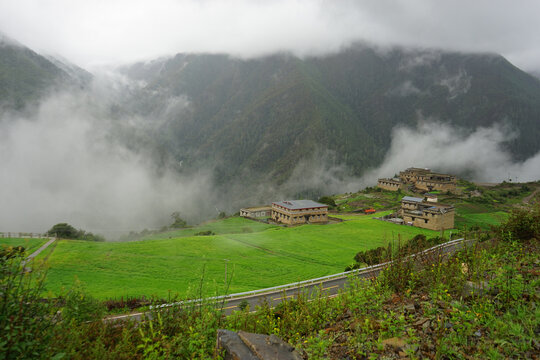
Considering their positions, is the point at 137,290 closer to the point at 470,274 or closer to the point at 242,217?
the point at 470,274

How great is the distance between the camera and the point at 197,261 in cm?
3575

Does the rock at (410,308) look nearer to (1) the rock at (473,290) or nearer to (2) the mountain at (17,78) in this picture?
(1) the rock at (473,290)

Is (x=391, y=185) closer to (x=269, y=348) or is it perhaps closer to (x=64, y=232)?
(x=64, y=232)

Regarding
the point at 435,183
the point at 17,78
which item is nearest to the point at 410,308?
the point at 435,183

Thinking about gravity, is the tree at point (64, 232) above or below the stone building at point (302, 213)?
below

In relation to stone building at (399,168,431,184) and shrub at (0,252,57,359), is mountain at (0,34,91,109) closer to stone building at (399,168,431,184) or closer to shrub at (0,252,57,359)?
stone building at (399,168,431,184)

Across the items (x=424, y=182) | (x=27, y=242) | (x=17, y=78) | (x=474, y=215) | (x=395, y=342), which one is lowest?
(x=27, y=242)

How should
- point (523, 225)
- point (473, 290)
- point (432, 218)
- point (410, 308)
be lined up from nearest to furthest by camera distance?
point (473, 290), point (410, 308), point (523, 225), point (432, 218)

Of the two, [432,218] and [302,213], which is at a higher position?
[302,213]

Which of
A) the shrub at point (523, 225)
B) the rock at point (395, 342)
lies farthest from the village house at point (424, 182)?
the rock at point (395, 342)

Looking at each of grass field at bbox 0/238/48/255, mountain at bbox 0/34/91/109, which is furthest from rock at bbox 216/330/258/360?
mountain at bbox 0/34/91/109

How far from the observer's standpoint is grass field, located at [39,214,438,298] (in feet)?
90.9

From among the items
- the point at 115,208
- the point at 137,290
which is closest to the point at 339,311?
the point at 137,290

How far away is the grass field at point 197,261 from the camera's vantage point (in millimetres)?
27719
